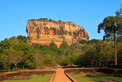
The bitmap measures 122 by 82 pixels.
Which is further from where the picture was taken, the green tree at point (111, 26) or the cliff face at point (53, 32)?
the cliff face at point (53, 32)

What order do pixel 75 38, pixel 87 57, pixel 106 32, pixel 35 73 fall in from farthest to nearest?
pixel 75 38 < pixel 87 57 < pixel 106 32 < pixel 35 73

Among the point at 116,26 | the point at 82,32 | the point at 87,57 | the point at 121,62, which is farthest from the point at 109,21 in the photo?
the point at 82,32

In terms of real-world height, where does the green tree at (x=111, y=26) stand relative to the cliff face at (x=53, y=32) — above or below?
below

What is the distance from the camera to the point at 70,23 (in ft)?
561

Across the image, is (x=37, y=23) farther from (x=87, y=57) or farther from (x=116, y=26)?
(x=116, y=26)

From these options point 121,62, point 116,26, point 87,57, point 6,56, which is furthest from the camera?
point 87,57

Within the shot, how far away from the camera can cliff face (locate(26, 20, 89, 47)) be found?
152 metres

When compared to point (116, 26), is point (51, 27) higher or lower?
higher

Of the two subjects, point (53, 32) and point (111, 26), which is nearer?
point (111, 26)

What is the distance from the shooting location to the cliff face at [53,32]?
497ft

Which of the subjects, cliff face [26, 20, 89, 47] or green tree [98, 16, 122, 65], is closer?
green tree [98, 16, 122, 65]

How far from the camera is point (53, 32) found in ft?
522

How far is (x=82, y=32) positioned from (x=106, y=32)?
463 feet

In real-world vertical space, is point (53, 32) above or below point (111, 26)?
above
